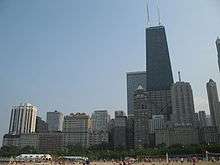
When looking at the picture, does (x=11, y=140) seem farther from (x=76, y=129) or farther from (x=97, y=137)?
(x=97, y=137)

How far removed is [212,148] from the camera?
68.4 metres

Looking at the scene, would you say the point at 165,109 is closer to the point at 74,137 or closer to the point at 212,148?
the point at 74,137

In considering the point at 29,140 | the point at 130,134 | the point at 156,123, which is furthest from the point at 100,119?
the point at 29,140

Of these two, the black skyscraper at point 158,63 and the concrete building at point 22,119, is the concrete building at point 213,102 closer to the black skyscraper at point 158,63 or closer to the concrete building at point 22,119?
the black skyscraper at point 158,63

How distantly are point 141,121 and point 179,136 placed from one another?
82.5 feet

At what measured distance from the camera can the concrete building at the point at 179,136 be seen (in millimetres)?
116625

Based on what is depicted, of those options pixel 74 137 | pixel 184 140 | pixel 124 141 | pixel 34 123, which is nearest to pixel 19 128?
pixel 34 123

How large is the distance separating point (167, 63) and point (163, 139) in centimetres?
5211

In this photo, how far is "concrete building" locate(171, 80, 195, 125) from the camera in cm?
13769

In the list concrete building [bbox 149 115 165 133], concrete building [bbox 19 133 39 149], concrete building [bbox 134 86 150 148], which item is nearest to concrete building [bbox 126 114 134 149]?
concrete building [bbox 134 86 150 148]

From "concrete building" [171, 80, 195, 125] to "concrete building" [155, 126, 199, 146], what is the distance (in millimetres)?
15304

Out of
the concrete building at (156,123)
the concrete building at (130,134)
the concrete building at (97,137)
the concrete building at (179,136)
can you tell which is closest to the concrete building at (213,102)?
the concrete building at (156,123)

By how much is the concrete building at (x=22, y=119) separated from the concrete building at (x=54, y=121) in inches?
977

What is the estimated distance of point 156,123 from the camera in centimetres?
13425
